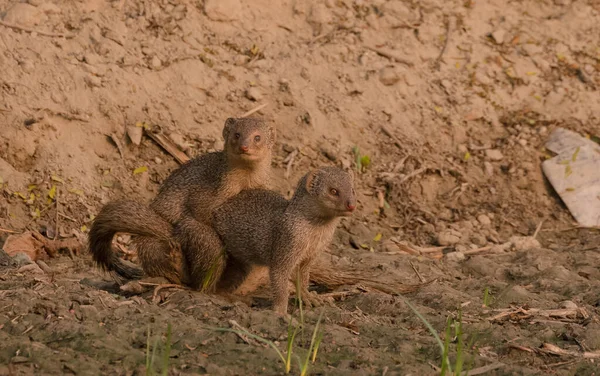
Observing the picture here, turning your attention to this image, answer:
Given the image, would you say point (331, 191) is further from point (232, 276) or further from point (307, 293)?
point (232, 276)

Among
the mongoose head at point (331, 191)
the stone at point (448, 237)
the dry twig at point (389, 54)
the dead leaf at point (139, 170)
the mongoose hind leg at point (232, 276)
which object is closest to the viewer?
the mongoose head at point (331, 191)

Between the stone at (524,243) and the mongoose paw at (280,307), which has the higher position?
the mongoose paw at (280,307)

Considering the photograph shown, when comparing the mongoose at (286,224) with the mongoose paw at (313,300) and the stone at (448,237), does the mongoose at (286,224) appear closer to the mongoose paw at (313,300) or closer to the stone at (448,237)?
the mongoose paw at (313,300)

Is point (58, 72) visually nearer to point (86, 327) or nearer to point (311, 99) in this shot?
point (311, 99)

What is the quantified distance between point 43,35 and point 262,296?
305 centimetres

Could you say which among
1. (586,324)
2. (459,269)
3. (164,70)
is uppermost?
(164,70)

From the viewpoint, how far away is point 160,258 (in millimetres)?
5270

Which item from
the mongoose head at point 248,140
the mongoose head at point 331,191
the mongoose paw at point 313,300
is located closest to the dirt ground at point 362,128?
the mongoose paw at point 313,300

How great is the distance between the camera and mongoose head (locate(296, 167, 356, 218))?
4883 millimetres

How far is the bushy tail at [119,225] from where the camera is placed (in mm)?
5281

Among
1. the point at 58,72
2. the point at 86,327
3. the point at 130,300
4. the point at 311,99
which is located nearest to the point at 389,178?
the point at 311,99

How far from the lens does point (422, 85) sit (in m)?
8.12

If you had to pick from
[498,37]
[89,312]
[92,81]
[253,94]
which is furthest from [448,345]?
[498,37]

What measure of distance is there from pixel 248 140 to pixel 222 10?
2683mm
